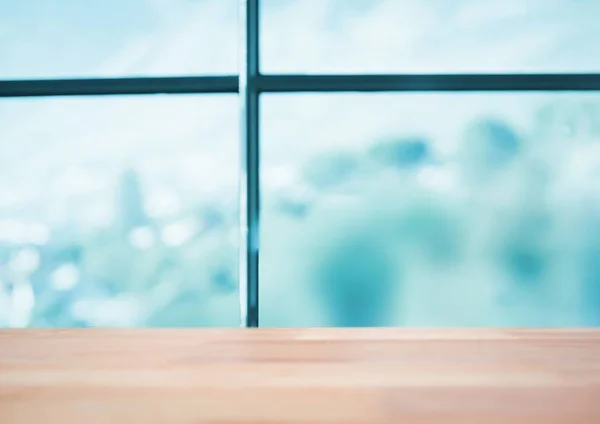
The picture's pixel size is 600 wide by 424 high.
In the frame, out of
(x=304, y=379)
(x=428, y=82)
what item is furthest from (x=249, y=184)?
(x=304, y=379)

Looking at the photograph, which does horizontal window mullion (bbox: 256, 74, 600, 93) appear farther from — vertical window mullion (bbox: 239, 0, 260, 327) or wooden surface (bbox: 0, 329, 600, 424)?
wooden surface (bbox: 0, 329, 600, 424)

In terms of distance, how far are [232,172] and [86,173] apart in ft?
1.75

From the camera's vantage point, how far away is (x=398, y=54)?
1.77 m

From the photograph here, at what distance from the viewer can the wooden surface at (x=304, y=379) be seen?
0.51m

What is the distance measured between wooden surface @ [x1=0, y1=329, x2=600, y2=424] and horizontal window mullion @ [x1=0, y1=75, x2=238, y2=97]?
2.69 ft

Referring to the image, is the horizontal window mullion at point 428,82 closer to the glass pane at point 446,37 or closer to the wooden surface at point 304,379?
the glass pane at point 446,37

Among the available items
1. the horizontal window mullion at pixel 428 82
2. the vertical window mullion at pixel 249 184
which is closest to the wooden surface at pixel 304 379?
the vertical window mullion at pixel 249 184

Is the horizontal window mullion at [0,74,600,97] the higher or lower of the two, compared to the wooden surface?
higher

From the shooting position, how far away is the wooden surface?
1.69ft

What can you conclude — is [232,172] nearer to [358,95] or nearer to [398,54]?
[358,95]

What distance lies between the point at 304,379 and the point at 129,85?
1.24 m

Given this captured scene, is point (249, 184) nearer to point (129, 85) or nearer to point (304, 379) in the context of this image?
point (129, 85)

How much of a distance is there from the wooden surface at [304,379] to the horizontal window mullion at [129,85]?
82 centimetres

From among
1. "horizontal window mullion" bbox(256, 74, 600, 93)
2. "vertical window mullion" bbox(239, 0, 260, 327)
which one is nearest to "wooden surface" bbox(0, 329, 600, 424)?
"vertical window mullion" bbox(239, 0, 260, 327)
